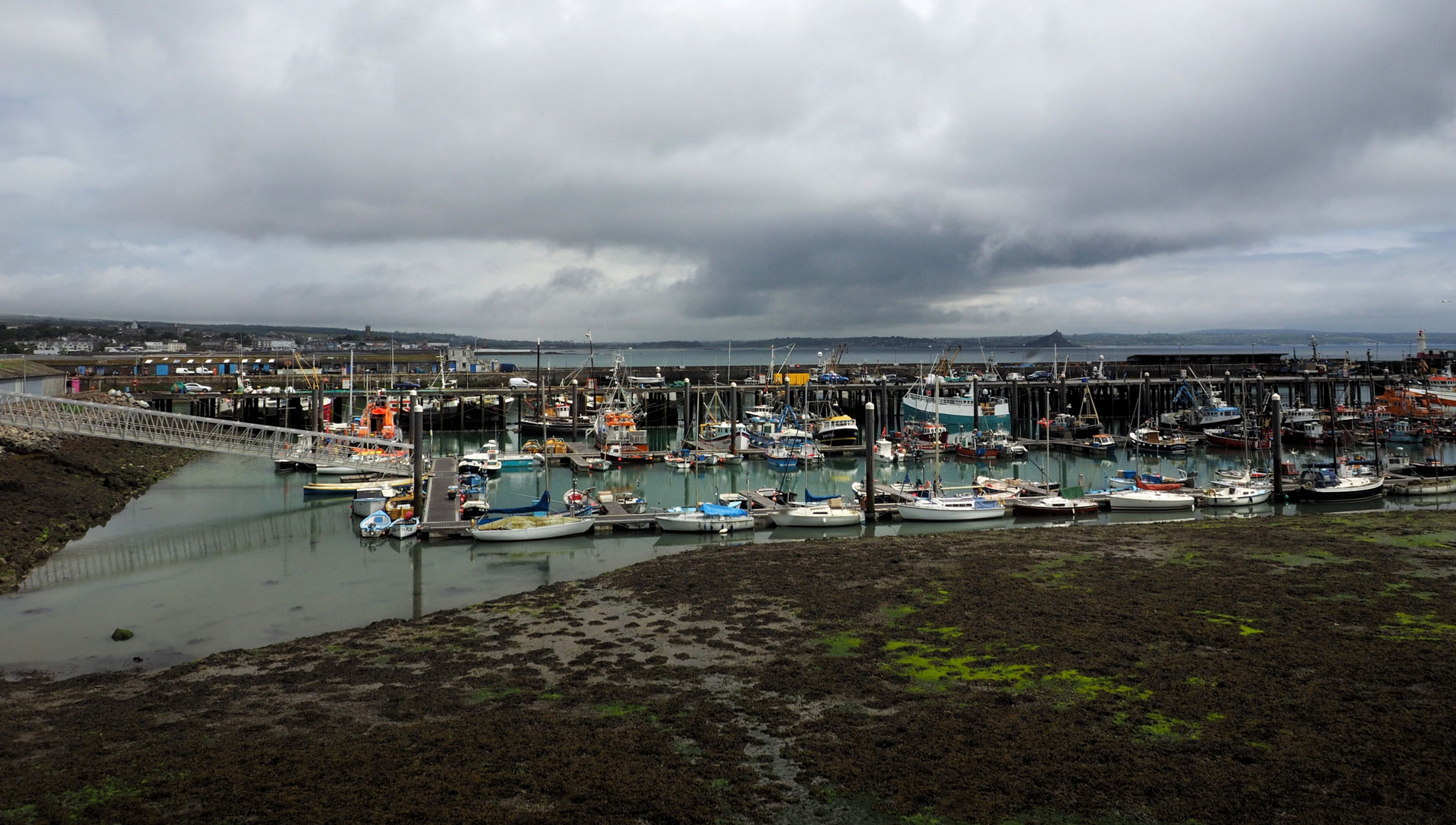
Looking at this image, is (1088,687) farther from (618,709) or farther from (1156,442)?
(1156,442)

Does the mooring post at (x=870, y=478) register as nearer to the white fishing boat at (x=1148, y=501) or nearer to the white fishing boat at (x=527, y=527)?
the white fishing boat at (x=1148, y=501)

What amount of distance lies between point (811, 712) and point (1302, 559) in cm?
1810

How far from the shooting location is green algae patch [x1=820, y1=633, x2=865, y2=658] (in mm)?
16562

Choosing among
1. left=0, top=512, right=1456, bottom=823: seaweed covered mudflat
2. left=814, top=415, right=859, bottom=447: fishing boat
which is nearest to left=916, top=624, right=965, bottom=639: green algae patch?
left=0, top=512, right=1456, bottom=823: seaweed covered mudflat

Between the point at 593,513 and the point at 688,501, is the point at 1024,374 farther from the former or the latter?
the point at 593,513

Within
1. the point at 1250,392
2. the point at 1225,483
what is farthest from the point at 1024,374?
the point at 1225,483

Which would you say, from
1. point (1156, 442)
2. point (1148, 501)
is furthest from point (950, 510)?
point (1156, 442)

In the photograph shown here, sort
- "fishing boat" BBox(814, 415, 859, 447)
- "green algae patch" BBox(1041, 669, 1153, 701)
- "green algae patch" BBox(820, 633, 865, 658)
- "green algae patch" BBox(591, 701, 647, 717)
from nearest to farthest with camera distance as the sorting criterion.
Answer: "green algae patch" BBox(591, 701, 647, 717) → "green algae patch" BBox(1041, 669, 1153, 701) → "green algae patch" BBox(820, 633, 865, 658) → "fishing boat" BBox(814, 415, 859, 447)

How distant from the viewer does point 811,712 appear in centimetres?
1354

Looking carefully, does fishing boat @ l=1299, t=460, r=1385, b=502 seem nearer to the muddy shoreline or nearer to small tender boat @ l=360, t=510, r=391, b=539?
small tender boat @ l=360, t=510, r=391, b=539

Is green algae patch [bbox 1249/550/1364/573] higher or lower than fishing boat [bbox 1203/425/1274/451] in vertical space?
lower

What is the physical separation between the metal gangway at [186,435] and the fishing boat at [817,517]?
1956cm

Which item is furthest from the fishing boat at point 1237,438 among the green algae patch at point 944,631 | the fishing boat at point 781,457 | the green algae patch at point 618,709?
the green algae patch at point 618,709

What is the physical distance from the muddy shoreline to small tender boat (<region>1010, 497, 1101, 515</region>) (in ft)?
110
